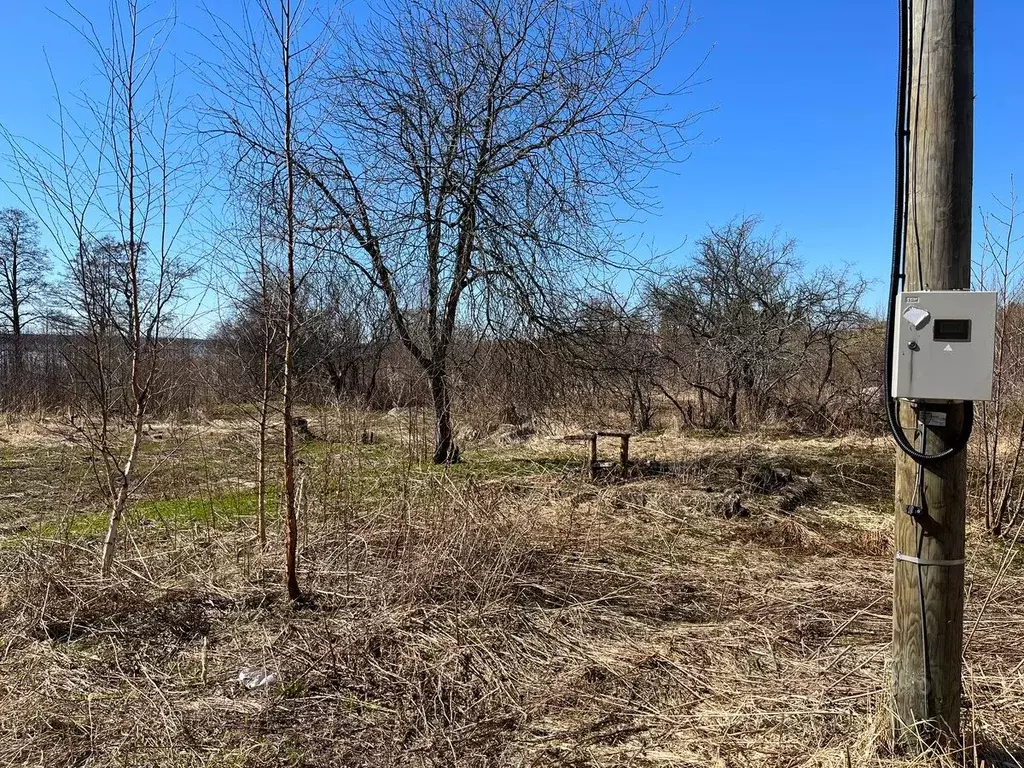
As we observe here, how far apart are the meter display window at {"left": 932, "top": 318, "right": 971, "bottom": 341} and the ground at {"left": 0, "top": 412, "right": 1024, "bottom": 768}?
1.22m

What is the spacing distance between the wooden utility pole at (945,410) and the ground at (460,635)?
189 millimetres

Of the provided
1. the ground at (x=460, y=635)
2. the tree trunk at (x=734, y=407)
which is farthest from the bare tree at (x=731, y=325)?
the ground at (x=460, y=635)

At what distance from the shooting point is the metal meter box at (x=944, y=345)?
6.18 feet

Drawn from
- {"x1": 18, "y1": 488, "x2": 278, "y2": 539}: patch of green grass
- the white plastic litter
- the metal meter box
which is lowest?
the white plastic litter

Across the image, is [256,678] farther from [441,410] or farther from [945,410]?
[441,410]

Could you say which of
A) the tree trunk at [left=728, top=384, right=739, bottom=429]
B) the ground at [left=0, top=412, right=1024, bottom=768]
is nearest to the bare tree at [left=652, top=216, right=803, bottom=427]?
the tree trunk at [left=728, top=384, right=739, bottom=429]

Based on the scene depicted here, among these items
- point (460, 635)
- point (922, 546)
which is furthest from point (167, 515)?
point (922, 546)

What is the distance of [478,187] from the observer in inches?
324

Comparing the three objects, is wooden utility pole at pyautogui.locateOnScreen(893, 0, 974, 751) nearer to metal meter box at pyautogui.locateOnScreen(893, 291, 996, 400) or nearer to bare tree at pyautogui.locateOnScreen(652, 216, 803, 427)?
metal meter box at pyautogui.locateOnScreen(893, 291, 996, 400)

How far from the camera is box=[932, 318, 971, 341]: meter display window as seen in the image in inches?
75.0

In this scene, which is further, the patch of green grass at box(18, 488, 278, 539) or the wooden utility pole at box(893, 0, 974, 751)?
the patch of green grass at box(18, 488, 278, 539)

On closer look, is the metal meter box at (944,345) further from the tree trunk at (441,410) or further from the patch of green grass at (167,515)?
the tree trunk at (441,410)

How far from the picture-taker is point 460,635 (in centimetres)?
336

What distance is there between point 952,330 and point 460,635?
8.56 feet
